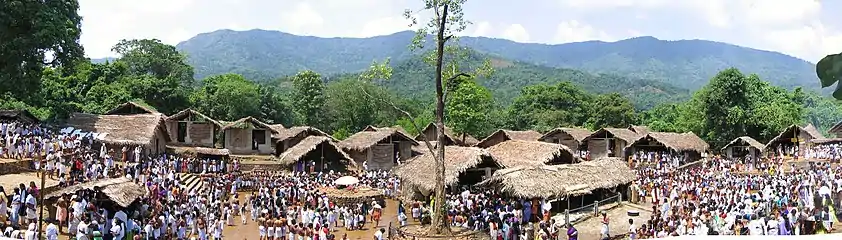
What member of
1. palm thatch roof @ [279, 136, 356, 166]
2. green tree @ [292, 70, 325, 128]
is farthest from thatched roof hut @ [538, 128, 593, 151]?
green tree @ [292, 70, 325, 128]

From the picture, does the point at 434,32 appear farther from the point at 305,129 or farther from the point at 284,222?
the point at 305,129

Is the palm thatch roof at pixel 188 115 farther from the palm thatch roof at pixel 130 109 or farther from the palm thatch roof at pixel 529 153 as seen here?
the palm thatch roof at pixel 529 153

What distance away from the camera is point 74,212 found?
12.1m

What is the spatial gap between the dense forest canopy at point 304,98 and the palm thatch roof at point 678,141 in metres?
3.65

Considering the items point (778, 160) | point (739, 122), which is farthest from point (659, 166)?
point (739, 122)

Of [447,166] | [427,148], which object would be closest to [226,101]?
[427,148]

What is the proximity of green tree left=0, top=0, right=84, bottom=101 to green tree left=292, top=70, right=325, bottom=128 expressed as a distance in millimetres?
24120

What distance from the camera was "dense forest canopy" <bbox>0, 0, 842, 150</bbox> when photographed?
2339 cm

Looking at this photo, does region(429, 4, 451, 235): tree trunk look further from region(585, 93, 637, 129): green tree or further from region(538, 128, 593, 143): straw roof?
region(585, 93, 637, 129): green tree

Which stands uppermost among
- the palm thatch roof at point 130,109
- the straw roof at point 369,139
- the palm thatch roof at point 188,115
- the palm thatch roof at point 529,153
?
the palm thatch roof at point 130,109

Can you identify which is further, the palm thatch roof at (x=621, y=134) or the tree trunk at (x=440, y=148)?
the palm thatch roof at (x=621, y=134)

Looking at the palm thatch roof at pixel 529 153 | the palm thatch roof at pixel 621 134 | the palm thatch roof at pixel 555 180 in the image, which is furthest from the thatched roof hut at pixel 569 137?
the palm thatch roof at pixel 555 180

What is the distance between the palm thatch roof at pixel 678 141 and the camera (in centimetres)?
3269

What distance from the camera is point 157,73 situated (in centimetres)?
4519
